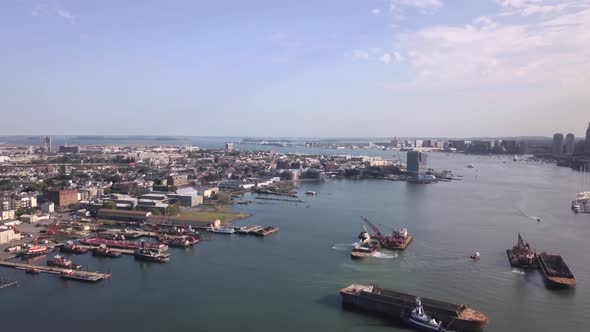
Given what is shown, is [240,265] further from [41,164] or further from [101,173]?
[41,164]

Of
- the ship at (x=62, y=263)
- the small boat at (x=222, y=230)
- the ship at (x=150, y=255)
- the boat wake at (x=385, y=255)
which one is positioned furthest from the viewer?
the small boat at (x=222, y=230)

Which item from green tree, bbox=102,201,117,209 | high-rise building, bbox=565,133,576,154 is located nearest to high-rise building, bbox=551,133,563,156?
high-rise building, bbox=565,133,576,154

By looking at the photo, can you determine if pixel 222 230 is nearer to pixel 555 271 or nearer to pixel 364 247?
pixel 364 247

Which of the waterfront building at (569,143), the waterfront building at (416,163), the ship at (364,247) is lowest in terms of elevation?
the ship at (364,247)

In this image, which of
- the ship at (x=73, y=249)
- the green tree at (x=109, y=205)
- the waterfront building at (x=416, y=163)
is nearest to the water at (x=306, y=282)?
the ship at (x=73, y=249)

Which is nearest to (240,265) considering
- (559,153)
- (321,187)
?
(321,187)

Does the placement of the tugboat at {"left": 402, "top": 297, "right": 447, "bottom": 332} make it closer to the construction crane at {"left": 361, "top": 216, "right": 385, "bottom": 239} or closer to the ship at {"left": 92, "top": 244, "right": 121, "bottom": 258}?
the construction crane at {"left": 361, "top": 216, "right": 385, "bottom": 239}

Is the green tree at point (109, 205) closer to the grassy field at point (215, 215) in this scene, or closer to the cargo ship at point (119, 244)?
the grassy field at point (215, 215)

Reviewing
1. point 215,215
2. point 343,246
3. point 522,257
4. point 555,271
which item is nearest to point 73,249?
point 215,215
